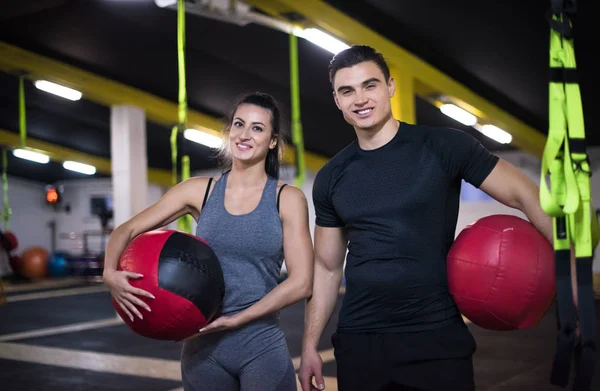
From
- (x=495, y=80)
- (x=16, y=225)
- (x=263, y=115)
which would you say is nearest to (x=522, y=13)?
(x=495, y=80)

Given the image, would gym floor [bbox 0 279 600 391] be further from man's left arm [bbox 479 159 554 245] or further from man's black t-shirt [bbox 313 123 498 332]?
man's left arm [bbox 479 159 554 245]

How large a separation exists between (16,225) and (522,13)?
50.2ft

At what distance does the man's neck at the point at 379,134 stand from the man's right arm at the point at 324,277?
11.1 inches

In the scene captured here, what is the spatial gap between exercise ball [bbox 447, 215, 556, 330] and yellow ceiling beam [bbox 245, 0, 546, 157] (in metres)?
4.67

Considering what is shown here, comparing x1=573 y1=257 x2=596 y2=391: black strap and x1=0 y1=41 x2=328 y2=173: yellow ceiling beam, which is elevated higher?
x1=0 y1=41 x2=328 y2=173: yellow ceiling beam

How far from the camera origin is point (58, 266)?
15.5 meters

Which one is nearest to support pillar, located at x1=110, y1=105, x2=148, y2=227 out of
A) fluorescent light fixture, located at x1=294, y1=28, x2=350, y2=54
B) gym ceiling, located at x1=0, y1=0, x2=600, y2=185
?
gym ceiling, located at x1=0, y1=0, x2=600, y2=185

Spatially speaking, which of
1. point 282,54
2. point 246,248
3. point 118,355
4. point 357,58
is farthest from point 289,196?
point 282,54

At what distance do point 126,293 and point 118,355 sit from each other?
430 centimetres

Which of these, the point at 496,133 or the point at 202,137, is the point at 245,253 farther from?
the point at 202,137

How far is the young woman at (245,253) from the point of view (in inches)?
72.8

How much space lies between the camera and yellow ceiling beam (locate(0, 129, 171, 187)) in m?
13.7

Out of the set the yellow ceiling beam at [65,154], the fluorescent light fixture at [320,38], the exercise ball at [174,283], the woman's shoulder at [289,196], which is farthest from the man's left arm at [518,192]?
the yellow ceiling beam at [65,154]

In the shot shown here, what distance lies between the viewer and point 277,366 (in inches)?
73.5
